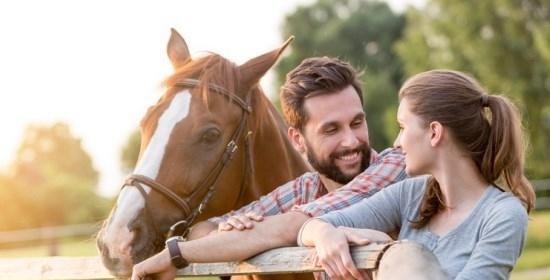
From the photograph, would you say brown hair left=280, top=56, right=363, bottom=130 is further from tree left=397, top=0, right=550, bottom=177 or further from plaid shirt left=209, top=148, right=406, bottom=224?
tree left=397, top=0, right=550, bottom=177

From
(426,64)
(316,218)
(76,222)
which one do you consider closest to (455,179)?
(316,218)

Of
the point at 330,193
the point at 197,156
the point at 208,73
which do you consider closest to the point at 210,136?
the point at 197,156

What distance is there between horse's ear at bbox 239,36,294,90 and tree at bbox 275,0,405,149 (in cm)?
3827

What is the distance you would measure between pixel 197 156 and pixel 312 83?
0.58 metres

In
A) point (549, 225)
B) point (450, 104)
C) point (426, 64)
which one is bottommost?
point (549, 225)

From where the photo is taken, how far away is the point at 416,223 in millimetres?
2773

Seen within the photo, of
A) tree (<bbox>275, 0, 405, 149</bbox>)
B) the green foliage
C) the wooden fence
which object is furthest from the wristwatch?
tree (<bbox>275, 0, 405, 149</bbox>)

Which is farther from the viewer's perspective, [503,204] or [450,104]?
[450,104]

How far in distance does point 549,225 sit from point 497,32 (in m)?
7.20

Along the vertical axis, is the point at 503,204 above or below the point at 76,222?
above

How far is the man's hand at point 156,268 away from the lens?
300cm

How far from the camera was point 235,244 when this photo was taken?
9.71 feet

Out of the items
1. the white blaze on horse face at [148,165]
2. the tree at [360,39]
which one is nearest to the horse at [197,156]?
the white blaze on horse face at [148,165]

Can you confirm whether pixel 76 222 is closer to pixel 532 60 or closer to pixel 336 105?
pixel 532 60
